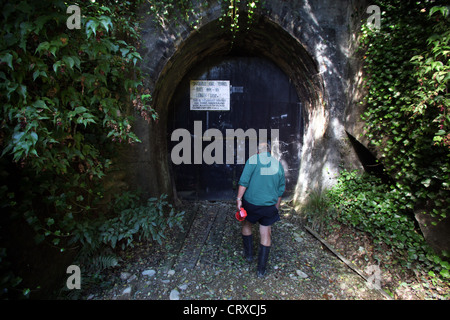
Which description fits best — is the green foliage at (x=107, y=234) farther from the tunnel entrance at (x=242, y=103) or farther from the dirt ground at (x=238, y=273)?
the tunnel entrance at (x=242, y=103)

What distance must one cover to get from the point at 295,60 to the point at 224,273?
3.85 m

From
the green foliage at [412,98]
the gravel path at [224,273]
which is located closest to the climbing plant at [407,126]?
the green foliage at [412,98]

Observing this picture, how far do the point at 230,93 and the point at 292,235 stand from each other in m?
3.09

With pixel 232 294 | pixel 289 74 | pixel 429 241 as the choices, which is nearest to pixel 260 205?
pixel 232 294

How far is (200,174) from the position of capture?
4.80m

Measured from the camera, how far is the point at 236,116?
4.60m

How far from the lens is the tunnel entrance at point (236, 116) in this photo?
14.7ft

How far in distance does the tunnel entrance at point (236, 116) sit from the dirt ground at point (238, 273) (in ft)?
4.68

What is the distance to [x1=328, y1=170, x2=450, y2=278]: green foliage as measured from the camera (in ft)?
8.25

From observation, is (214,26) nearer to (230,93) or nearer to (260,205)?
(230,93)

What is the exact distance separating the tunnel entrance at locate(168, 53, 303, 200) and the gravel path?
1431 mm

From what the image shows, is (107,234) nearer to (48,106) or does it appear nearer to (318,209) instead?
(48,106)

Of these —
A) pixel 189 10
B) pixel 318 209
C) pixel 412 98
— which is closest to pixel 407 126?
pixel 412 98

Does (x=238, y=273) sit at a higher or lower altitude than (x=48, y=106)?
lower
